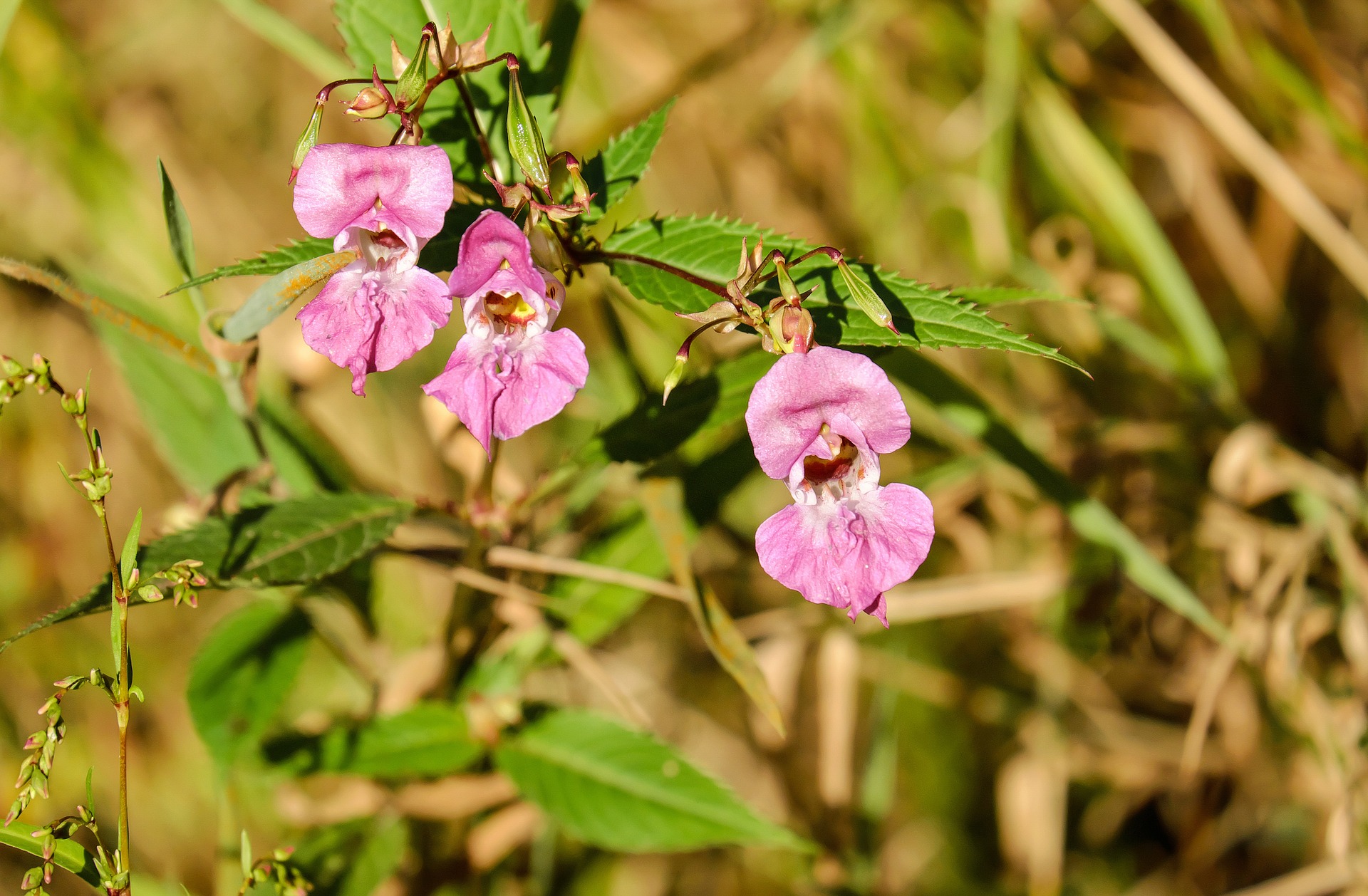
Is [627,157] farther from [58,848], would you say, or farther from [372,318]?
[58,848]

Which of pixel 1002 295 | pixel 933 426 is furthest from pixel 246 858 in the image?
pixel 933 426

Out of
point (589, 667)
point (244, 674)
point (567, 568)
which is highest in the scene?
point (567, 568)

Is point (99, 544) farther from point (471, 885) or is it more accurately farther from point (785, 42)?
point (785, 42)

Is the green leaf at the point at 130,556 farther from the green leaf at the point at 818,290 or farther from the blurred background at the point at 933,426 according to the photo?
the blurred background at the point at 933,426

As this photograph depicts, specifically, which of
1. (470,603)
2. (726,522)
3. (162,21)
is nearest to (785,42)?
(726,522)

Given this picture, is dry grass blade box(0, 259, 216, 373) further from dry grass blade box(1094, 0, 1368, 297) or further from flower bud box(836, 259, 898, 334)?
dry grass blade box(1094, 0, 1368, 297)

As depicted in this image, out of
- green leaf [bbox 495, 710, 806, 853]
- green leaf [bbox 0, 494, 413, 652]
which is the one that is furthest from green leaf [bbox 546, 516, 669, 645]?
green leaf [bbox 0, 494, 413, 652]
